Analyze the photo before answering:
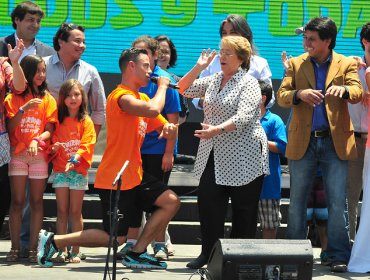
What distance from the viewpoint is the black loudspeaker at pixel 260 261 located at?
22.9ft

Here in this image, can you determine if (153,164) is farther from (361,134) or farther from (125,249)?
(361,134)

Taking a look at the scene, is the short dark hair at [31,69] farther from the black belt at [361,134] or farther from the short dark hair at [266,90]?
the black belt at [361,134]

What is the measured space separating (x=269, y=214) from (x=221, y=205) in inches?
34.9

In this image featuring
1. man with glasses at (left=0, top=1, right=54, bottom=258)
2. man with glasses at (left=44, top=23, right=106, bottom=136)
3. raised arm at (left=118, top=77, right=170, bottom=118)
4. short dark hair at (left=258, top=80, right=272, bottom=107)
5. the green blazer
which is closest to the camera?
raised arm at (left=118, top=77, right=170, bottom=118)

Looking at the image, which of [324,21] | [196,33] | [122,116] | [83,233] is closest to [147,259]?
[83,233]

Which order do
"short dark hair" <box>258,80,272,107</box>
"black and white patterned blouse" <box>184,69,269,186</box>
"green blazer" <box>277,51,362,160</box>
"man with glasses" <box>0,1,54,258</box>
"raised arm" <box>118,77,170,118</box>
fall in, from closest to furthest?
"raised arm" <box>118,77,170,118</box>, "black and white patterned blouse" <box>184,69,269,186</box>, "green blazer" <box>277,51,362,160</box>, "short dark hair" <box>258,80,272,107</box>, "man with glasses" <box>0,1,54,258</box>

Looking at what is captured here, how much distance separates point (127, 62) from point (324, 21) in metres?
1.76

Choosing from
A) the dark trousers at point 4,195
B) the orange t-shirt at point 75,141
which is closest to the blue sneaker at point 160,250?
the orange t-shirt at point 75,141

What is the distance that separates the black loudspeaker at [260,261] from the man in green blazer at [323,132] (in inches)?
67.3

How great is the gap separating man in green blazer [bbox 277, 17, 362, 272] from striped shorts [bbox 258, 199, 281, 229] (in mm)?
305

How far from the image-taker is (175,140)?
9.18 metres

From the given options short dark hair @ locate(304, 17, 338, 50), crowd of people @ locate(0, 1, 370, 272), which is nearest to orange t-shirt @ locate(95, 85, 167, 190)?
crowd of people @ locate(0, 1, 370, 272)

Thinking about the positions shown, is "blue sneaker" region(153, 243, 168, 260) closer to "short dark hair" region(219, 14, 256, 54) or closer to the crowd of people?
the crowd of people

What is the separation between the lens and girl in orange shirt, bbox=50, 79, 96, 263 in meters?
9.09
